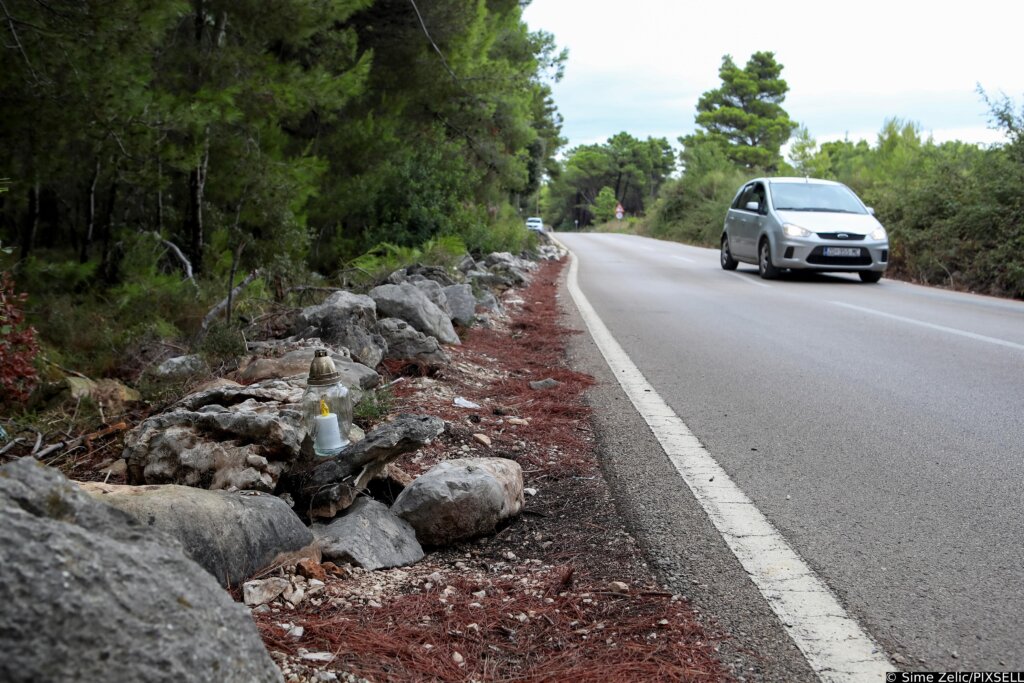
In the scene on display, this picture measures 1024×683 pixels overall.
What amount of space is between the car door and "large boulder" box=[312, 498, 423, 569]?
1350 centimetres

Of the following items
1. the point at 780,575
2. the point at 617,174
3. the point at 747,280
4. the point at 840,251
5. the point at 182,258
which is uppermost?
the point at 617,174

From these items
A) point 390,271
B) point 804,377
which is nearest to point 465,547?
point 804,377

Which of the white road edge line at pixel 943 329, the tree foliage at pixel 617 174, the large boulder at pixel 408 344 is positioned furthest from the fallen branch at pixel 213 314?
the tree foliage at pixel 617 174

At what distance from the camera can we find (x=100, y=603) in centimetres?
137

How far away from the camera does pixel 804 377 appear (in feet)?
20.1

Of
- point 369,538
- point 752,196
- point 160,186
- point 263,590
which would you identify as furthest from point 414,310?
point 752,196

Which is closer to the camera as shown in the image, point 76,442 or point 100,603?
point 100,603

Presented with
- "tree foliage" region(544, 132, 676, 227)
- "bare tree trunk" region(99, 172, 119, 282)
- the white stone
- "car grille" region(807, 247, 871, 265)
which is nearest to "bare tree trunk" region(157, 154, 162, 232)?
"bare tree trunk" region(99, 172, 119, 282)

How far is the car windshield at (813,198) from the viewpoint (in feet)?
49.1

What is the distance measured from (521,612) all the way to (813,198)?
1433cm

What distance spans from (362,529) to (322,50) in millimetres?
9912

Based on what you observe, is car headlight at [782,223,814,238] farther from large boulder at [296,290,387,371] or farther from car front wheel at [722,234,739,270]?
large boulder at [296,290,387,371]

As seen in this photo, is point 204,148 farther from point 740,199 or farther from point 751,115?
point 751,115

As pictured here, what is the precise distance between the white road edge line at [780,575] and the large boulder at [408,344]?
1.92 meters
